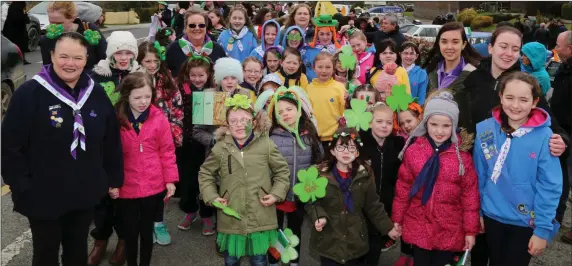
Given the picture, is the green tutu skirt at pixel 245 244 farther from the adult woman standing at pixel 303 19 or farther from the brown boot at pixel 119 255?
the adult woman standing at pixel 303 19

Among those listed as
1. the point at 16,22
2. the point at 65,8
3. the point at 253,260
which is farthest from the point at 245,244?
the point at 16,22

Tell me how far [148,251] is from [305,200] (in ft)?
4.39

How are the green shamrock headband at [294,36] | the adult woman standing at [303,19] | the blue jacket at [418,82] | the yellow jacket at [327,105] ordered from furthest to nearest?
the adult woman standing at [303,19], the green shamrock headband at [294,36], the blue jacket at [418,82], the yellow jacket at [327,105]

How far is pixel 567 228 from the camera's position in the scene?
16.5 feet

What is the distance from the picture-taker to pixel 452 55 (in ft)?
13.6

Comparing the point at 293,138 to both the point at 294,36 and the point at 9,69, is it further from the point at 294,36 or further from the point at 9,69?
the point at 9,69

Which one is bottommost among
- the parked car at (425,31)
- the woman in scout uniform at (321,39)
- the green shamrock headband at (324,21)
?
the woman in scout uniform at (321,39)

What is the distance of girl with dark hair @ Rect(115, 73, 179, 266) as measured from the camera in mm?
3604

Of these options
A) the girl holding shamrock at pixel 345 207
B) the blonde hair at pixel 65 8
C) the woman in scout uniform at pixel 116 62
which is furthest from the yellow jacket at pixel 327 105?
the blonde hair at pixel 65 8

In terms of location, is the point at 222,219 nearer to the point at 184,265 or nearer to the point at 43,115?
the point at 184,265

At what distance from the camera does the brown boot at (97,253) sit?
163 inches

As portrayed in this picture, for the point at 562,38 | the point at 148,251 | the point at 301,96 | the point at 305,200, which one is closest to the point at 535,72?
the point at 562,38

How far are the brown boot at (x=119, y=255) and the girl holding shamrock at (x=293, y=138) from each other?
1.25 metres

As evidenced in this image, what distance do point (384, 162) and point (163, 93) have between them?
2.04 meters
